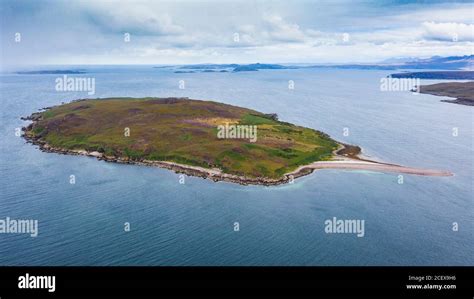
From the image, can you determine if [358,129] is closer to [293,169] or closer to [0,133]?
[293,169]

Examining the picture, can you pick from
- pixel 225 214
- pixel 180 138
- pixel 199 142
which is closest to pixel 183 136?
pixel 180 138

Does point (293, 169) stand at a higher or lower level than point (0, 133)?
lower

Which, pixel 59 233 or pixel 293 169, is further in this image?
pixel 293 169

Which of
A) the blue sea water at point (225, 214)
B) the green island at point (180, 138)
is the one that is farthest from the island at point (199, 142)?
the blue sea water at point (225, 214)

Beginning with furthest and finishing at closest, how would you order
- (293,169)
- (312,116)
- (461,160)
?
1. (312,116)
2. (461,160)
3. (293,169)

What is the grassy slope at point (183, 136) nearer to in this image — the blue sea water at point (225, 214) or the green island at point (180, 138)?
the green island at point (180, 138)

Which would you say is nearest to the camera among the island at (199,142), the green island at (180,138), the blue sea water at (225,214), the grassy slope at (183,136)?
the blue sea water at (225,214)

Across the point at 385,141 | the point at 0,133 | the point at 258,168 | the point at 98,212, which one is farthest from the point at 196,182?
the point at 0,133
